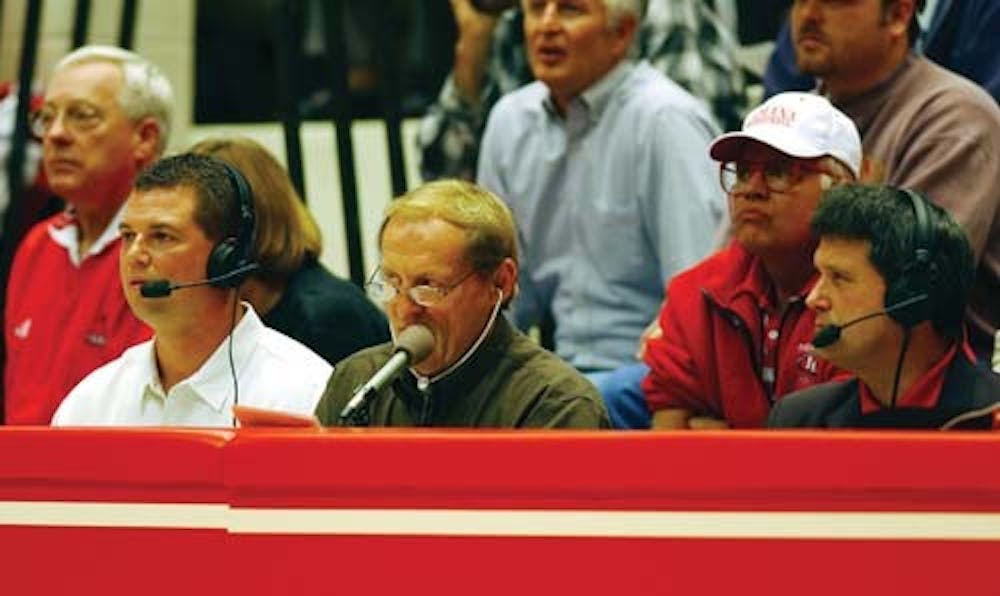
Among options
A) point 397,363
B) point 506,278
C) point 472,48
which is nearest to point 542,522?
point 397,363

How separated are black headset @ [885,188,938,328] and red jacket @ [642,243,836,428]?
0.66m

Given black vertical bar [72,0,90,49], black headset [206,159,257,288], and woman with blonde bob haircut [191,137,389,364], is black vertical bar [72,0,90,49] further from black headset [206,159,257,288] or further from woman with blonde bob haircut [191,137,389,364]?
black headset [206,159,257,288]

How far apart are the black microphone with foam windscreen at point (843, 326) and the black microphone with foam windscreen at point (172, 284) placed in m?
1.15

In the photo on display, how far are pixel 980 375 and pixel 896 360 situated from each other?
5.8 inches

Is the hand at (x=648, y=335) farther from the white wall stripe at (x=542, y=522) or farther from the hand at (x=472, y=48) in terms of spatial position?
the white wall stripe at (x=542, y=522)

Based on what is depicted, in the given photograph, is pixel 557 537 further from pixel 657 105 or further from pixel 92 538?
pixel 657 105

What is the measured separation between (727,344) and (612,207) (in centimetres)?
110

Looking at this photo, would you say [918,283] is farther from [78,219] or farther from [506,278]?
[78,219]

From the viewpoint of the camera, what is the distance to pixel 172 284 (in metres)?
4.74

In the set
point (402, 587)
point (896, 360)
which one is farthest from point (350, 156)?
point (402, 587)

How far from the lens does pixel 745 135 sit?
4.80m

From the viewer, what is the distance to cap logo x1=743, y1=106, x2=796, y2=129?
478 centimetres

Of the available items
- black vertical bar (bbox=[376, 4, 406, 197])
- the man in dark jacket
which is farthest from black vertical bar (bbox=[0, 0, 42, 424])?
the man in dark jacket

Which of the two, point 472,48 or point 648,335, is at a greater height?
point 472,48
